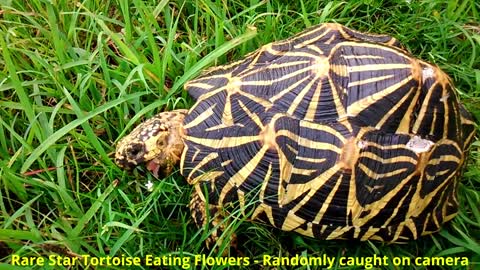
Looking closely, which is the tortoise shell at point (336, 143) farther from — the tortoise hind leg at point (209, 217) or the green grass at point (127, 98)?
the green grass at point (127, 98)

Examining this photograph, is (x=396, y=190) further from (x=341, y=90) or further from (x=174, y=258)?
(x=174, y=258)

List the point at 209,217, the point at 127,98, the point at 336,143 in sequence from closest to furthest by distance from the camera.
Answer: the point at 336,143 < the point at 209,217 < the point at 127,98

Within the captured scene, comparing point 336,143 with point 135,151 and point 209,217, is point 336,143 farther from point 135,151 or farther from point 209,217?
point 135,151
